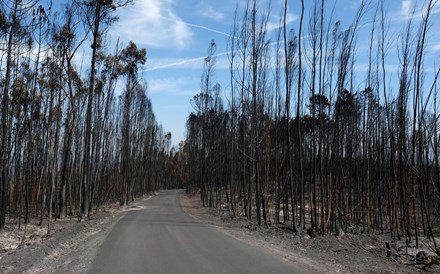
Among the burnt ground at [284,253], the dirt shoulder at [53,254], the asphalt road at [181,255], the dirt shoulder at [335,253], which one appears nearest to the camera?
the asphalt road at [181,255]

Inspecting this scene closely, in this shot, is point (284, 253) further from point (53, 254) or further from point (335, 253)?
point (53, 254)

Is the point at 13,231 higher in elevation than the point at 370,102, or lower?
lower

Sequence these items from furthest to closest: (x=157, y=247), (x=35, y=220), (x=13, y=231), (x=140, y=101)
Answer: (x=140, y=101), (x=35, y=220), (x=13, y=231), (x=157, y=247)

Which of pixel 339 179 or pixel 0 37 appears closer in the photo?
pixel 0 37

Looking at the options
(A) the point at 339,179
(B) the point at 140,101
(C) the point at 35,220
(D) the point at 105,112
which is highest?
(B) the point at 140,101

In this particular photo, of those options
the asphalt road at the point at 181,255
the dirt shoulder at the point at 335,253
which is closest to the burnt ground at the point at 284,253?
the dirt shoulder at the point at 335,253

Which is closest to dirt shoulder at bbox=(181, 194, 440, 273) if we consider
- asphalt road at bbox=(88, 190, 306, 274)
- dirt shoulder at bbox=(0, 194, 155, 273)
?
asphalt road at bbox=(88, 190, 306, 274)

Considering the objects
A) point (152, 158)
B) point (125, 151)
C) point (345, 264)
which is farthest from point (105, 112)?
point (152, 158)

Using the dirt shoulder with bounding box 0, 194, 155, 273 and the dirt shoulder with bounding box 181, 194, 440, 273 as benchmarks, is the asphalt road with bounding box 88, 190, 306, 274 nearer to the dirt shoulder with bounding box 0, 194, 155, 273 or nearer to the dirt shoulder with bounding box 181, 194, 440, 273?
the dirt shoulder with bounding box 0, 194, 155, 273

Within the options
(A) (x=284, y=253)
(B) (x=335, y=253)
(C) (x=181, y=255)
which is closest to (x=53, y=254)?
(C) (x=181, y=255)

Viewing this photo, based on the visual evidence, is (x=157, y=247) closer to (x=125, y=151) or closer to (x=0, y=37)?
(x=0, y=37)

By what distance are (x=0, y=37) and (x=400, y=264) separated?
566 inches

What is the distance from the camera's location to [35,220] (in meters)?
20.1

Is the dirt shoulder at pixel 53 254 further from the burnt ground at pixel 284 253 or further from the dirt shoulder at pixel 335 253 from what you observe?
the dirt shoulder at pixel 335 253
